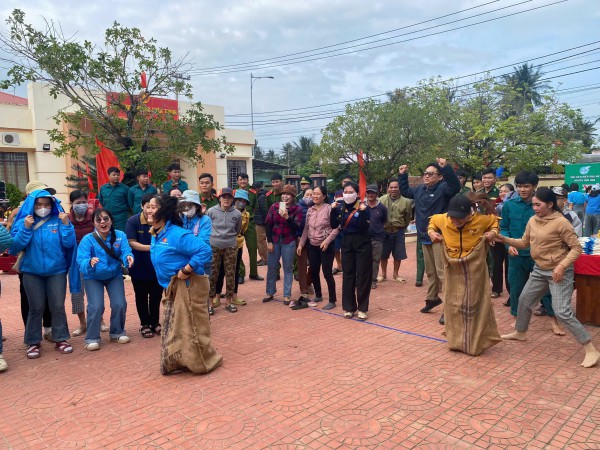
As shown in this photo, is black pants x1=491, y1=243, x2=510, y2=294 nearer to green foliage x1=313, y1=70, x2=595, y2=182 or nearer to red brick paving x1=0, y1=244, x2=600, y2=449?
red brick paving x1=0, y1=244, x2=600, y2=449

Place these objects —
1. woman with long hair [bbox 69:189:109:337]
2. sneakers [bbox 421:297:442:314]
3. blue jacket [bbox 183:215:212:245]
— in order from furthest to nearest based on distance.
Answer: sneakers [bbox 421:297:442:314] → woman with long hair [bbox 69:189:109:337] → blue jacket [bbox 183:215:212:245]

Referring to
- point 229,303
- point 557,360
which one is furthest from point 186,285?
point 557,360

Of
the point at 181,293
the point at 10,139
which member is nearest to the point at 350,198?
the point at 181,293

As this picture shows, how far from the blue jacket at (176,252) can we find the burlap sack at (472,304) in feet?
8.02

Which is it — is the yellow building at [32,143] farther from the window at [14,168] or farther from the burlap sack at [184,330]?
the burlap sack at [184,330]

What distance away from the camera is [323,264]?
6629mm

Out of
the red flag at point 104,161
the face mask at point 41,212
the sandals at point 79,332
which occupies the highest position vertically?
the red flag at point 104,161

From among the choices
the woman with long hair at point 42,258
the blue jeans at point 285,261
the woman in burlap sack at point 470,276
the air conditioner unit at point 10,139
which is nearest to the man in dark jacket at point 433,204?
the woman in burlap sack at point 470,276

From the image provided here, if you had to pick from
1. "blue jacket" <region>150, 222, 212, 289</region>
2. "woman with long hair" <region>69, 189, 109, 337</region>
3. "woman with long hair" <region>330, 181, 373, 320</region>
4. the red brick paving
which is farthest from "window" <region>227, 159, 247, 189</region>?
"blue jacket" <region>150, 222, 212, 289</region>

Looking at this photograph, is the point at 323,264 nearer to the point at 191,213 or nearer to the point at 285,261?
the point at 285,261

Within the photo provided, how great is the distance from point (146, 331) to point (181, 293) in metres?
1.62

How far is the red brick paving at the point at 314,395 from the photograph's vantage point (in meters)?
3.17

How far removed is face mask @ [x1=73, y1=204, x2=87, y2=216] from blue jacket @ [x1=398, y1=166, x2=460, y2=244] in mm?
4311

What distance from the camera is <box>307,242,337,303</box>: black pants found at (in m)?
6.62
